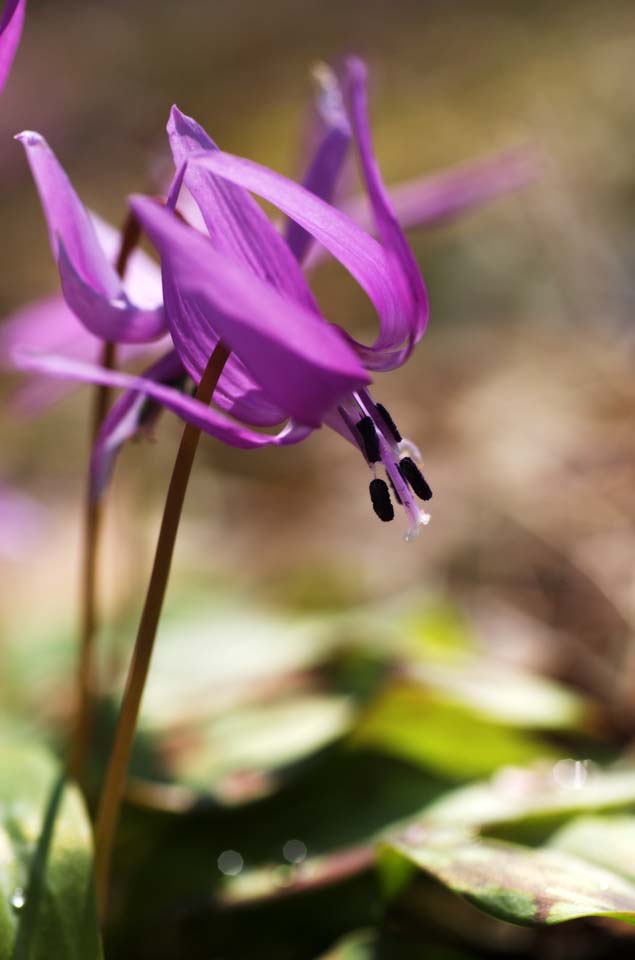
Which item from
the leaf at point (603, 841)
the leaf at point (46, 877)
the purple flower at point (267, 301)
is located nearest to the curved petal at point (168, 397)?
the purple flower at point (267, 301)

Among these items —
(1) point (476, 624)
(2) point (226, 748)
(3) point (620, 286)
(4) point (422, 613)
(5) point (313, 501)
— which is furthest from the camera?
(3) point (620, 286)

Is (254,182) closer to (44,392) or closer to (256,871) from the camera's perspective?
(44,392)

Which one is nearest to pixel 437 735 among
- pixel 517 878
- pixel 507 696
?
pixel 507 696

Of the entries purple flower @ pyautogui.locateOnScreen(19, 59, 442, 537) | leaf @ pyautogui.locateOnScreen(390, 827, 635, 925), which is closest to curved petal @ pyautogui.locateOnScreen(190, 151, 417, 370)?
purple flower @ pyautogui.locateOnScreen(19, 59, 442, 537)

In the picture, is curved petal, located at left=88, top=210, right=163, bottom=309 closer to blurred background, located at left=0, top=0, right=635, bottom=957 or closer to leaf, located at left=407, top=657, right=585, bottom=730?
blurred background, located at left=0, top=0, right=635, bottom=957

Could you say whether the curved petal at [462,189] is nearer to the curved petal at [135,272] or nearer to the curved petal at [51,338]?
the curved petal at [135,272]

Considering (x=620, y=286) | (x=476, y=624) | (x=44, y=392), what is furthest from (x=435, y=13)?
(x=44, y=392)

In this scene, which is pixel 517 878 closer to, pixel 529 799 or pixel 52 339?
pixel 529 799

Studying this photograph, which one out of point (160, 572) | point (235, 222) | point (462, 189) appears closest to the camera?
point (235, 222)
